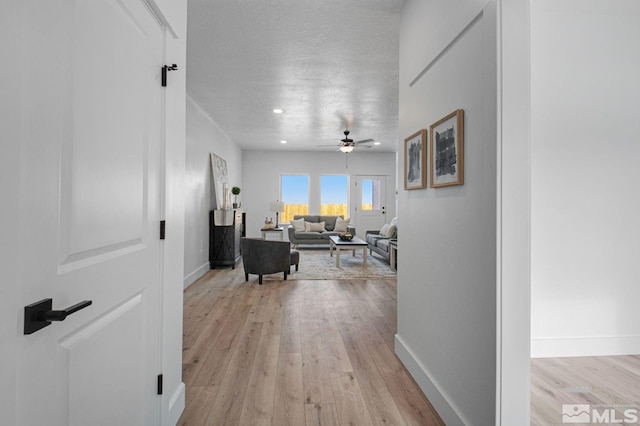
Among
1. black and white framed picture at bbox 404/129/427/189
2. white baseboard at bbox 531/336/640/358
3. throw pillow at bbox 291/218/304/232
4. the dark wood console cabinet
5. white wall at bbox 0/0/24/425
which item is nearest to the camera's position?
white wall at bbox 0/0/24/425

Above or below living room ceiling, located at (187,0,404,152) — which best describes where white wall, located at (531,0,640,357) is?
below

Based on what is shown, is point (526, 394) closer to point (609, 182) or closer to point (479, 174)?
point (479, 174)

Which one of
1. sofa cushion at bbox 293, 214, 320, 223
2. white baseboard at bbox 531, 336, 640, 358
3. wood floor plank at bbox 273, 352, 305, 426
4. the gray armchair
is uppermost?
sofa cushion at bbox 293, 214, 320, 223

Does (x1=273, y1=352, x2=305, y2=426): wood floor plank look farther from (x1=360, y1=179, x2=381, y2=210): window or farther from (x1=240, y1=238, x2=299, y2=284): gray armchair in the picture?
(x1=360, y1=179, x2=381, y2=210): window

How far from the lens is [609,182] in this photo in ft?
9.19

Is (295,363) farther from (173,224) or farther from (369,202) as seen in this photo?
(369,202)

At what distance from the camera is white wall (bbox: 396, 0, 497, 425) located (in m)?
1.51

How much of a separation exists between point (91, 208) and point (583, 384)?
2984mm

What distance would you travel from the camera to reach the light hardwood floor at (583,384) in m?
2.00

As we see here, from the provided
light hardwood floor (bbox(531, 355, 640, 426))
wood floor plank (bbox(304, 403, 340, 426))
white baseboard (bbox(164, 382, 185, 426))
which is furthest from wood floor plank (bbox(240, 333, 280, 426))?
light hardwood floor (bbox(531, 355, 640, 426))

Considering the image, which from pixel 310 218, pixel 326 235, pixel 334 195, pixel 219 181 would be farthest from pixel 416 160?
pixel 334 195

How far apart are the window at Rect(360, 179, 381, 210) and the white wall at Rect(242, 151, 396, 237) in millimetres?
266

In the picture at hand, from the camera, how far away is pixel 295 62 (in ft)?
12.4

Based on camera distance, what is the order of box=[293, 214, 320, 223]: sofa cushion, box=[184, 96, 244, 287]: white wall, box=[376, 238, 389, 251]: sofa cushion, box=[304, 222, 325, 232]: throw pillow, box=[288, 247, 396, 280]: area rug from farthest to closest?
box=[293, 214, 320, 223]: sofa cushion < box=[304, 222, 325, 232]: throw pillow < box=[376, 238, 389, 251]: sofa cushion < box=[288, 247, 396, 280]: area rug < box=[184, 96, 244, 287]: white wall
